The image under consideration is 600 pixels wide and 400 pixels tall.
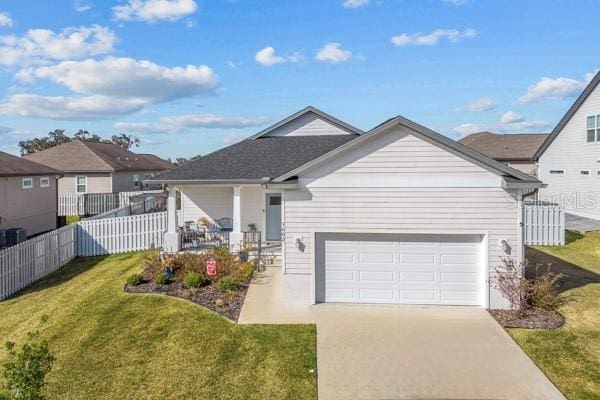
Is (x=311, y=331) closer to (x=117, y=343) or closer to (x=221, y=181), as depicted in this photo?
(x=117, y=343)

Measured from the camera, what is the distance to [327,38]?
19797 millimetres

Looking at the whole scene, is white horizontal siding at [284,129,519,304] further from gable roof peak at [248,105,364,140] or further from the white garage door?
gable roof peak at [248,105,364,140]

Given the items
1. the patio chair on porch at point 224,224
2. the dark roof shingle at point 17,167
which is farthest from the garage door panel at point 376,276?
the dark roof shingle at point 17,167

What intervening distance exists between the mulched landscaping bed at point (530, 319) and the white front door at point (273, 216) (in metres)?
9.20

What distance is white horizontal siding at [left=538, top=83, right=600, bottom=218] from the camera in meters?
22.9

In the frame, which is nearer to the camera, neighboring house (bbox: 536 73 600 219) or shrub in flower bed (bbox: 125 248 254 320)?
shrub in flower bed (bbox: 125 248 254 320)

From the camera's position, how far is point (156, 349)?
28.1ft

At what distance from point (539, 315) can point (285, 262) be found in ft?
21.1

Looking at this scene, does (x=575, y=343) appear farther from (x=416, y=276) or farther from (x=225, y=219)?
(x=225, y=219)

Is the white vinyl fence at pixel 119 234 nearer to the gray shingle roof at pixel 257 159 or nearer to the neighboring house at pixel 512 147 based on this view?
the gray shingle roof at pixel 257 159

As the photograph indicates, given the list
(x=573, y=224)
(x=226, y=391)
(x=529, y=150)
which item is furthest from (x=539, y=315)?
(x=529, y=150)

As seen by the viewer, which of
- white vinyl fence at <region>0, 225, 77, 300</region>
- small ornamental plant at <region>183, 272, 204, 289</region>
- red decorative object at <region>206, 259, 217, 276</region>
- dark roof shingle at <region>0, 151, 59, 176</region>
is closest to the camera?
small ornamental plant at <region>183, 272, 204, 289</region>

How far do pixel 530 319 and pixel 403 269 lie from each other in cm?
317

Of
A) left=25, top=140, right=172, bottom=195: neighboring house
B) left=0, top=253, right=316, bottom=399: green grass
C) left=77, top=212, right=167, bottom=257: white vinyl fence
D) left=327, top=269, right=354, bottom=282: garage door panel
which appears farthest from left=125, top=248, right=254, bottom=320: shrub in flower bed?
left=25, top=140, right=172, bottom=195: neighboring house
